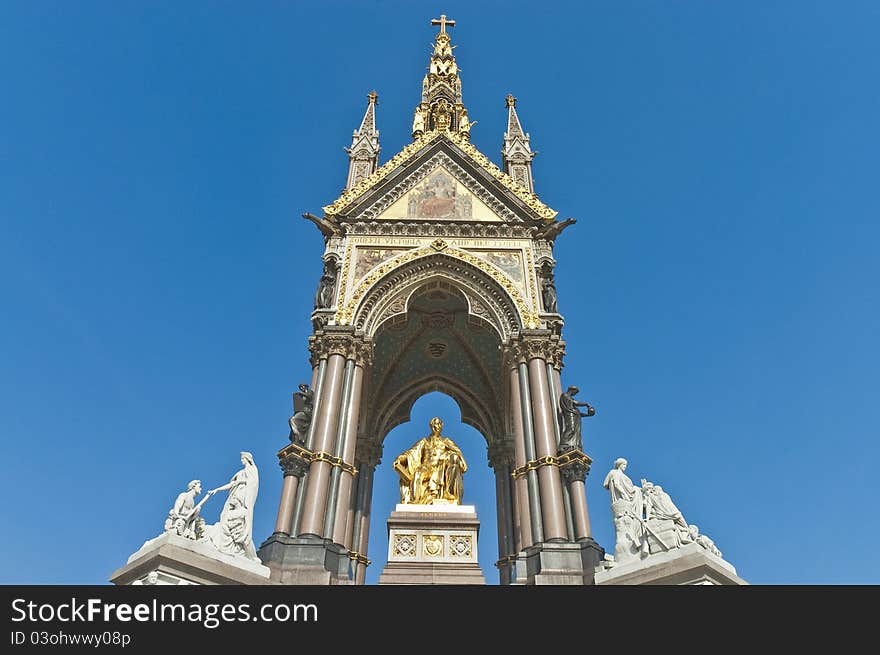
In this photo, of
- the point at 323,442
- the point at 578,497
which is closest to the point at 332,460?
the point at 323,442

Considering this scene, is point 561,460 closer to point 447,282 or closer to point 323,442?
point 323,442

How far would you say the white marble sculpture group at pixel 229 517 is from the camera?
10836mm

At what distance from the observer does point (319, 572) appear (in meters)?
12.4

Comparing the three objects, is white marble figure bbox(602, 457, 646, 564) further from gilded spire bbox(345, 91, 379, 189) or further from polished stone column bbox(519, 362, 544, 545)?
gilded spire bbox(345, 91, 379, 189)

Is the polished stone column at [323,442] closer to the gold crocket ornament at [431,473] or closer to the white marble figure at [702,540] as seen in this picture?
the gold crocket ornament at [431,473]

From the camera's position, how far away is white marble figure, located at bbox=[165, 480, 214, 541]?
10641mm

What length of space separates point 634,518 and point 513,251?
29.9 ft

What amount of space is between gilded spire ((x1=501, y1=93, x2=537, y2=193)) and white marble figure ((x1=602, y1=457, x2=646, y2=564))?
11.8 meters

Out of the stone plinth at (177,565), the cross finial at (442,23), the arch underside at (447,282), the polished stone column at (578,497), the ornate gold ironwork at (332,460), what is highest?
the cross finial at (442,23)

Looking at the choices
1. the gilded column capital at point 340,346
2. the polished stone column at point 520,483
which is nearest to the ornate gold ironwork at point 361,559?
the polished stone column at point 520,483

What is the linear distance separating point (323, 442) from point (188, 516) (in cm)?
412

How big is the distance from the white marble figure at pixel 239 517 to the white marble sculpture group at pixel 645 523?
6938 mm
